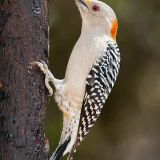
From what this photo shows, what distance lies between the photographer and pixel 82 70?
6938 millimetres

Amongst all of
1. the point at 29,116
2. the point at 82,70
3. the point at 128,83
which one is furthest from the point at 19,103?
the point at 128,83

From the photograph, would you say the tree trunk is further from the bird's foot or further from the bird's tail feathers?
the bird's tail feathers

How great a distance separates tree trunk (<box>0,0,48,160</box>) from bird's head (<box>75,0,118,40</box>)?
0.81m

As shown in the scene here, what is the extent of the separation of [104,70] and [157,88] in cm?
540

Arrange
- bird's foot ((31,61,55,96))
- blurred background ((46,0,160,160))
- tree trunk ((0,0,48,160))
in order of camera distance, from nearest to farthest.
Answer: tree trunk ((0,0,48,160)) → bird's foot ((31,61,55,96)) → blurred background ((46,0,160,160))

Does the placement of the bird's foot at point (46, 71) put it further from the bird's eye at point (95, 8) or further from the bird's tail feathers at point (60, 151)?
the bird's eye at point (95, 8)

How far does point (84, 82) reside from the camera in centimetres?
696

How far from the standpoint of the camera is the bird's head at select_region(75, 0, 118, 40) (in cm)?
720

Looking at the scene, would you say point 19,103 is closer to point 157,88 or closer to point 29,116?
point 29,116

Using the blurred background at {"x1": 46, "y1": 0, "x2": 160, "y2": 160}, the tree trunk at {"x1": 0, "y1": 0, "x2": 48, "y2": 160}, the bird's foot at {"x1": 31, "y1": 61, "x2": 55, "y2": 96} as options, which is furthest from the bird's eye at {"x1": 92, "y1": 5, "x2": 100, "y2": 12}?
the blurred background at {"x1": 46, "y1": 0, "x2": 160, "y2": 160}

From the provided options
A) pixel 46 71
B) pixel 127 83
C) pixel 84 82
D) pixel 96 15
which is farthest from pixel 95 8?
pixel 127 83

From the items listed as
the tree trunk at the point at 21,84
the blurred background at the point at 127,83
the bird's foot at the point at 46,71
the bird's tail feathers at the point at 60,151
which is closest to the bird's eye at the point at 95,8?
the tree trunk at the point at 21,84

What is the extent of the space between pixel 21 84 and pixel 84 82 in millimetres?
807

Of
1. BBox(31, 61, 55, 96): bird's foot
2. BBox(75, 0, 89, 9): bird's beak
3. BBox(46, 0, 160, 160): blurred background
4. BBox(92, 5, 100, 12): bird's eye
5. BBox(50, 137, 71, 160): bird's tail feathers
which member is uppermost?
BBox(75, 0, 89, 9): bird's beak
